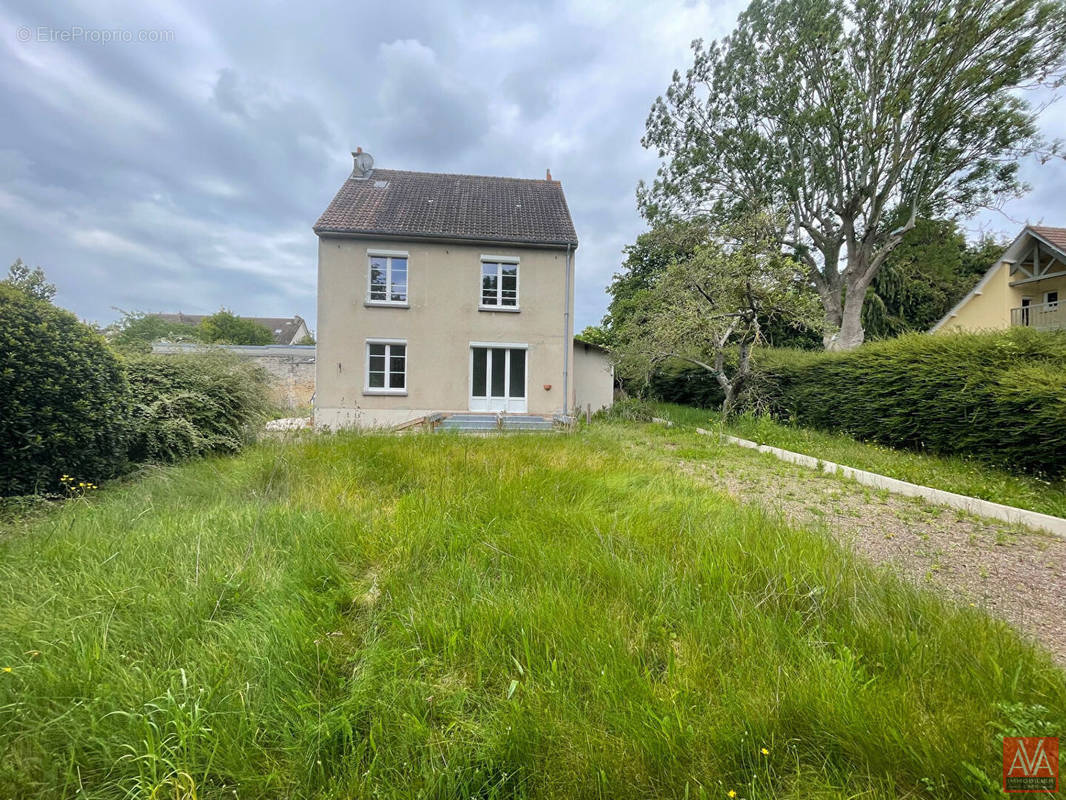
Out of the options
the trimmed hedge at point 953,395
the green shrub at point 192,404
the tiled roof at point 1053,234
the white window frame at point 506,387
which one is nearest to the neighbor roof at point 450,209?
the white window frame at point 506,387

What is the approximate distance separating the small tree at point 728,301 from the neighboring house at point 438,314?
11.9ft

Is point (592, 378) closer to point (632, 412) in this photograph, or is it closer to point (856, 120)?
point (632, 412)

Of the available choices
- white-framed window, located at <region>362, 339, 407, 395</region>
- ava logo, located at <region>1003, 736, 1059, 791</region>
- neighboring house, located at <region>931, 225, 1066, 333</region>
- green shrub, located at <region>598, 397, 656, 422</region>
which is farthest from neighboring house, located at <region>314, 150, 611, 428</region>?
neighboring house, located at <region>931, 225, 1066, 333</region>

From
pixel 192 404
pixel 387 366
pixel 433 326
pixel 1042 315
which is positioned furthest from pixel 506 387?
pixel 1042 315

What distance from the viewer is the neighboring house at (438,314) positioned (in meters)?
12.6

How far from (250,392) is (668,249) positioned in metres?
12.6

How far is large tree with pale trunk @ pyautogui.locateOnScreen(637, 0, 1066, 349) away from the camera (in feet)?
41.5

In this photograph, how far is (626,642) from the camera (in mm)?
1831

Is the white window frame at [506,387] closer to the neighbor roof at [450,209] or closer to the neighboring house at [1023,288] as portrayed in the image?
the neighbor roof at [450,209]

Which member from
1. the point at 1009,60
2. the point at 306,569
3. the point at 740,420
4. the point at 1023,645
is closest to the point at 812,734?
the point at 1023,645

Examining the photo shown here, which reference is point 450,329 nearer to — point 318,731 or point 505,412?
point 505,412

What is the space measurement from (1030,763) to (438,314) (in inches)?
524

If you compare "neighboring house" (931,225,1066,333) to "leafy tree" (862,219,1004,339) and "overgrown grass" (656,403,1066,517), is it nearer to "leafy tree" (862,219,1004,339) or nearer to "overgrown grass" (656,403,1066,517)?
"leafy tree" (862,219,1004,339)

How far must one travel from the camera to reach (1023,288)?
1675 cm
